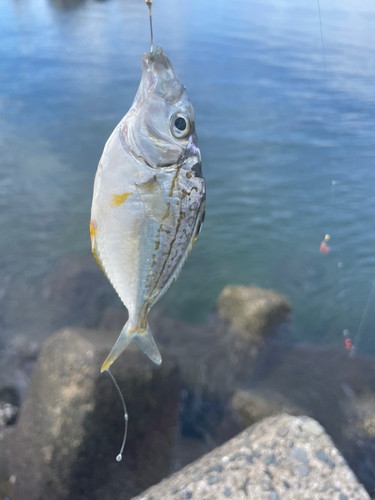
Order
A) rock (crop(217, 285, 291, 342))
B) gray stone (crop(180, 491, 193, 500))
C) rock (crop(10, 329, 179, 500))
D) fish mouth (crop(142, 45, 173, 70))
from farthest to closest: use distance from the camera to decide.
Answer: rock (crop(217, 285, 291, 342)) < rock (crop(10, 329, 179, 500)) < gray stone (crop(180, 491, 193, 500)) < fish mouth (crop(142, 45, 173, 70))

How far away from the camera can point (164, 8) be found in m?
21.6

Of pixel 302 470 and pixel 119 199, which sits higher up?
pixel 119 199

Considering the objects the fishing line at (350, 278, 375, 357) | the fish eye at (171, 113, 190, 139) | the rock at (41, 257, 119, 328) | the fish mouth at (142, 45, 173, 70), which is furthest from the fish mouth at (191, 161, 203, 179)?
Result: the fishing line at (350, 278, 375, 357)

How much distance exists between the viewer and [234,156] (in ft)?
26.3

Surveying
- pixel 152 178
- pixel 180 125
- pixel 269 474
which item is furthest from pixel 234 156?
pixel 269 474

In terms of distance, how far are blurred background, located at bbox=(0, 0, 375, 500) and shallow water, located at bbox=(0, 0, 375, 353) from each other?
0.11ft

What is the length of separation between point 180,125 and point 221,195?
5284 mm

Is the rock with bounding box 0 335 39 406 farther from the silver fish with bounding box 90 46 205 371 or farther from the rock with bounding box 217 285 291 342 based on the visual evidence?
the silver fish with bounding box 90 46 205 371

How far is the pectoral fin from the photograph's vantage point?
1.85m

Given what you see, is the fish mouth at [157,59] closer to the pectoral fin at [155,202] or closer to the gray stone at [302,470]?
the pectoral fin at [155,202]

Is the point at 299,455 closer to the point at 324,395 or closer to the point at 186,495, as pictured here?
the point at 186,495

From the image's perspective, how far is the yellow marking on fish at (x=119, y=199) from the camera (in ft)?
6.11

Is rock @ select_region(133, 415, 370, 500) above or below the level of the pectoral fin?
below

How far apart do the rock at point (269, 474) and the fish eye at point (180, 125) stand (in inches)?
92.9
